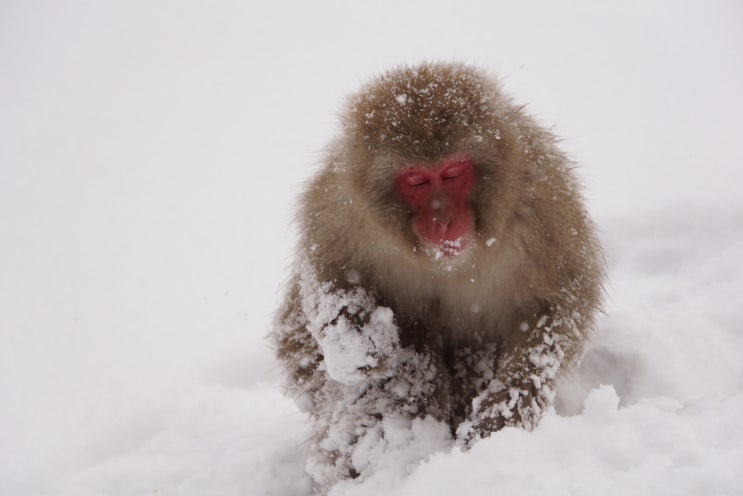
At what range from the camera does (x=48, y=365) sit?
4.80m

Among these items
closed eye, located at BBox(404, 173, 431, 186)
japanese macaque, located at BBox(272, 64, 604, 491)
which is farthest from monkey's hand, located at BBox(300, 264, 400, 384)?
closed eye, located at BBox(404, 173, 431, 186)

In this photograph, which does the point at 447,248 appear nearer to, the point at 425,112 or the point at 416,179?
the point at 416,179

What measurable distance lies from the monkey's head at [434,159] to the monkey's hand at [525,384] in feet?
1.58

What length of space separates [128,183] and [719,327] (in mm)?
11877

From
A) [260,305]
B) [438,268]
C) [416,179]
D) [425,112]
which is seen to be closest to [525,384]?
[438,268]

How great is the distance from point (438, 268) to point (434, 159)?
1.45 ft

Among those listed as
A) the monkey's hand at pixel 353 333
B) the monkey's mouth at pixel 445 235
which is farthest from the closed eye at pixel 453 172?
the monkey's hand at pixel 353 333

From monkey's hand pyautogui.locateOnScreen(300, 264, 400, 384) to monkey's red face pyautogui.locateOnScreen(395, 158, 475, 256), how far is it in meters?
0.42

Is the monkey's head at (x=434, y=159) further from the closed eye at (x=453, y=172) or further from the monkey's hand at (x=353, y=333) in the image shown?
the monkey's hand at (x=353, y=333)

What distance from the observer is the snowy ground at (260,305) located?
1683mm

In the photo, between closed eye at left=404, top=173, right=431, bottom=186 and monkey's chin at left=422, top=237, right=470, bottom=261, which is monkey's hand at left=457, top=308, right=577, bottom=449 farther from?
closed eye at left=404, top=173, right=431, bottom=186

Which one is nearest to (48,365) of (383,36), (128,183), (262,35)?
(128,183)

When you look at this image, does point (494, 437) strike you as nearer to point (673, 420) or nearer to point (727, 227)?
point (673, 420)

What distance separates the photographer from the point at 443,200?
2.18 meters
